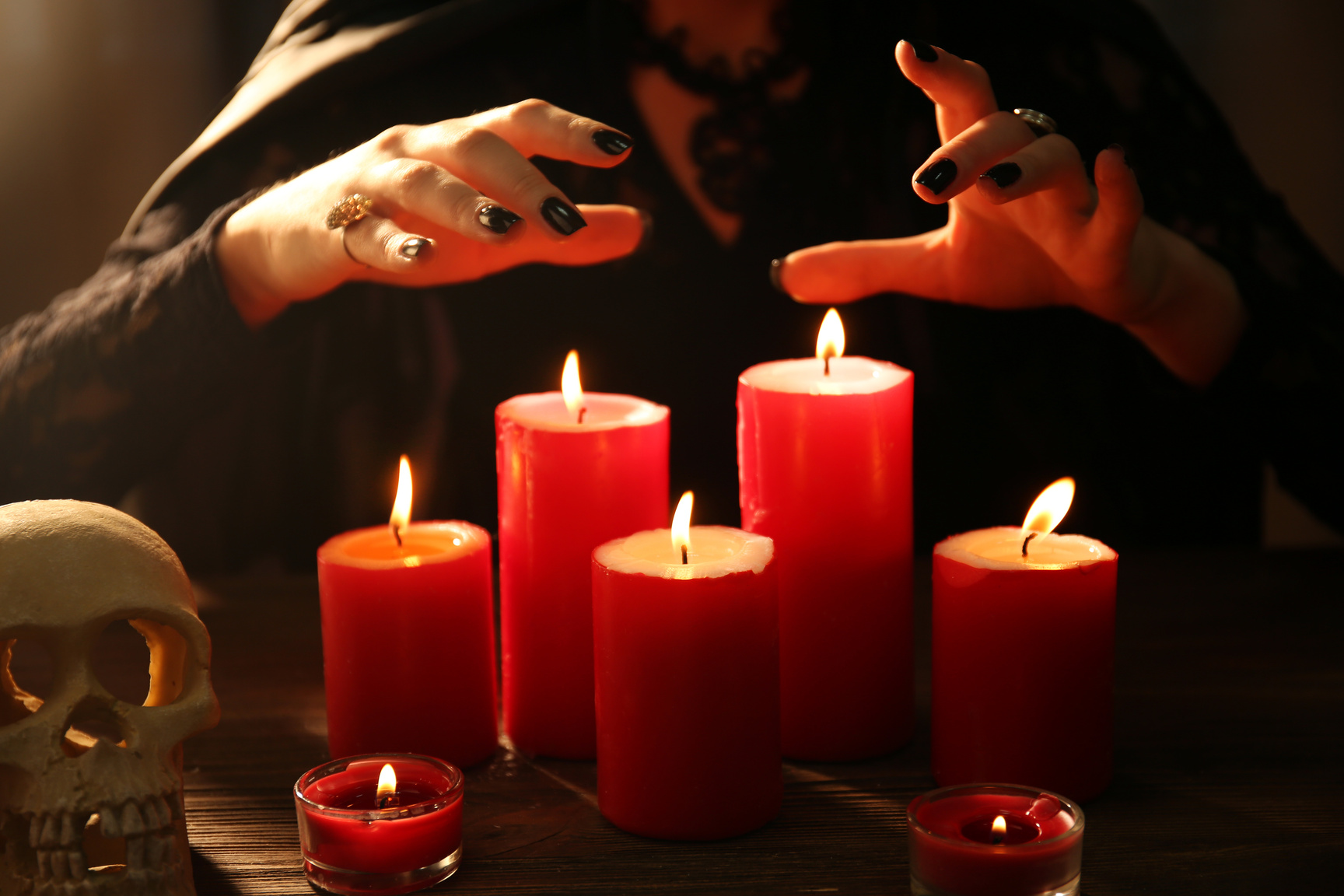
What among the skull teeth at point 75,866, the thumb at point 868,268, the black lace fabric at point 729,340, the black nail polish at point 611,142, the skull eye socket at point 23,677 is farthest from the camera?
the black lace fabric at point 729,340

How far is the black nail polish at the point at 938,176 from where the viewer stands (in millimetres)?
722

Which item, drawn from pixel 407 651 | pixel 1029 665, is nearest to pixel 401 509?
pixel 407 651

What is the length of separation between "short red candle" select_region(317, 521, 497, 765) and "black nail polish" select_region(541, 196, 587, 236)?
0.70ft

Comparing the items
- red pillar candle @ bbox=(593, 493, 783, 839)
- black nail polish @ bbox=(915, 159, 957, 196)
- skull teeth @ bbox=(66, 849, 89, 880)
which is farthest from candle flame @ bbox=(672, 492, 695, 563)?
skull teeth @ bbox=(66, 849, 89, 880)

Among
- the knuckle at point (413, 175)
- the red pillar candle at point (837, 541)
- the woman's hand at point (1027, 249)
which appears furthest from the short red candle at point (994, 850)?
the knuckle at point (413, 175)

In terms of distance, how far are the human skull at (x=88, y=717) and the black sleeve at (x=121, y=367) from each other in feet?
1.26

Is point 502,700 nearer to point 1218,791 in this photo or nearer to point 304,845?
point 304,845

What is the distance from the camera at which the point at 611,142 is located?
2.55 feet

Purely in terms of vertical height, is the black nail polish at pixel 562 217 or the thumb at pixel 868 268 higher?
the black nail polish at pixel 562 217

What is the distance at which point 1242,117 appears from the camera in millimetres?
1421

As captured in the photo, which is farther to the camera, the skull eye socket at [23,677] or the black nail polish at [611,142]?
the black nail polish at [611,142]

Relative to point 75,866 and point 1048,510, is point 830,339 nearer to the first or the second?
point 1048,510

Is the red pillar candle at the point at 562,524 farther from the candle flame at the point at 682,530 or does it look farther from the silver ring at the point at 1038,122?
the silver ring at the point at 1038,122

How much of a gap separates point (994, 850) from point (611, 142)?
0.49m
